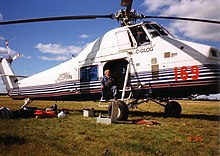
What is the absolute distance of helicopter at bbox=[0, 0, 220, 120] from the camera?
9.16m

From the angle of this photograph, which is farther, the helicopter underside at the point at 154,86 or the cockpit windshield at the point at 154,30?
the cockpit windshield at the point at 154,30

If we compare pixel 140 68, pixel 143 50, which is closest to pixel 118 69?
pixel 140 68

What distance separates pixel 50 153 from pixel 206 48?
7.41 m

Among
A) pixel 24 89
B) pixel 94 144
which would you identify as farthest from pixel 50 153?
pixel 24 89

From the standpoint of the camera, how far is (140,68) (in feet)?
35.2

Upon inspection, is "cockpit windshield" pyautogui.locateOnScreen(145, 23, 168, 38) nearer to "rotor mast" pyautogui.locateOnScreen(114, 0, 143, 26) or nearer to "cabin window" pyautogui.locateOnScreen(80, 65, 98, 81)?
"rotor mast" pyautogui.locateOnScreen(114, 0, 143, 26)

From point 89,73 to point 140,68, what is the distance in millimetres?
3397

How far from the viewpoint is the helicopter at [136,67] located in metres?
9.16

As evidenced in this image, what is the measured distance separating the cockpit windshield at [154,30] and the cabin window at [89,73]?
11.6 feet

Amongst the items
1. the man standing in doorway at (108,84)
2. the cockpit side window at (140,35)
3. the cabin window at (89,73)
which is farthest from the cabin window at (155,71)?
the cabin window at (89,73)

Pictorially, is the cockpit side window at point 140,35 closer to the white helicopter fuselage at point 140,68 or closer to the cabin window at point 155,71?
the white helicopter fuselage at point 140,68

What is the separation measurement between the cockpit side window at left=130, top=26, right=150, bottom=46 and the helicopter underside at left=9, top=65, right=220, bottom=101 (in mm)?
1631

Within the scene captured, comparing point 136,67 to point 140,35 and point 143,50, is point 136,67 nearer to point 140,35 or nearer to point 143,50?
point 143,50

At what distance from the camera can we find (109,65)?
12719 mm
